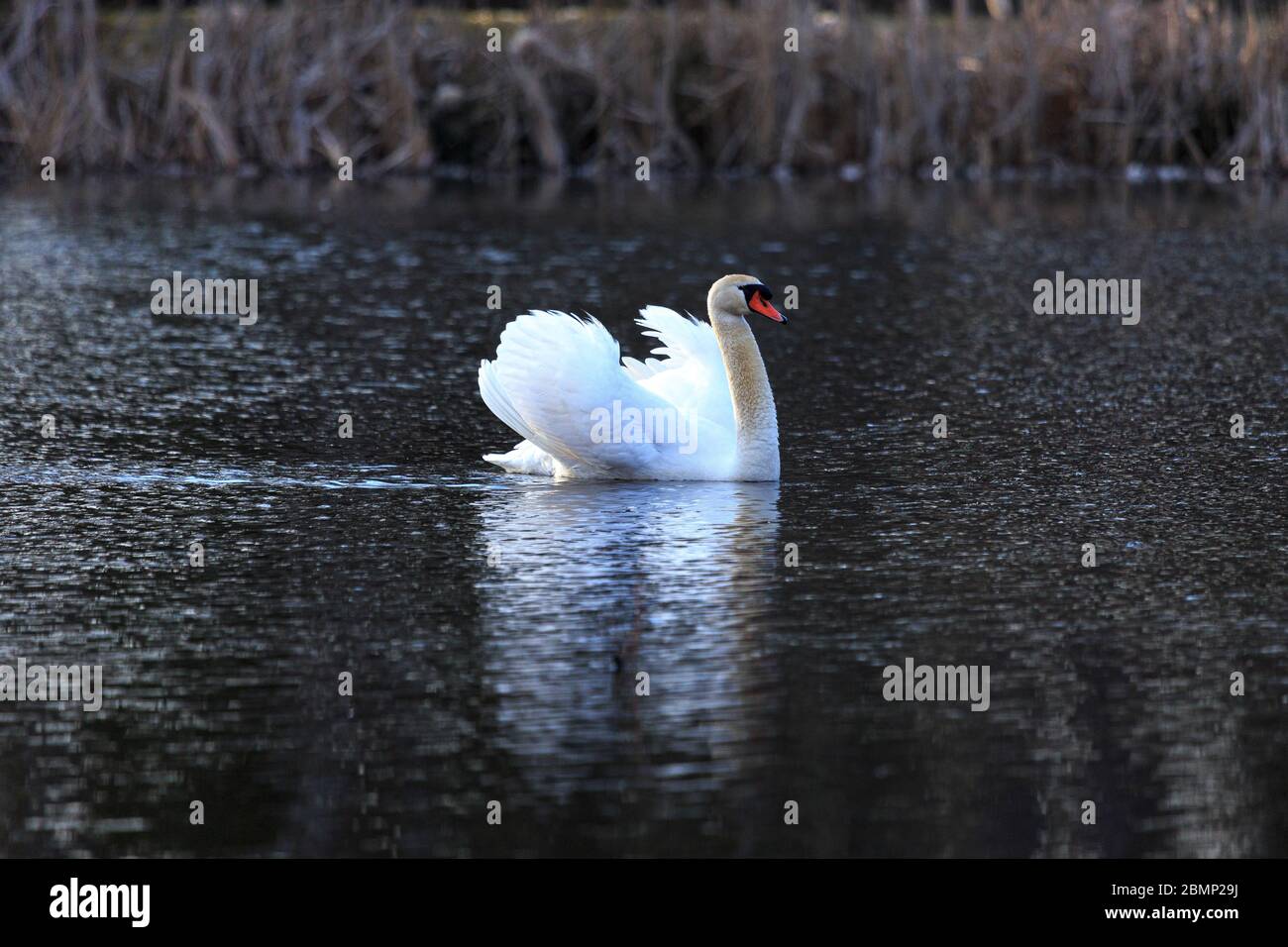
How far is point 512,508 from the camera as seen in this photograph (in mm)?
10242

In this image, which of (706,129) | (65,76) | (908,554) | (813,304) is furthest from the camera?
(706,129)

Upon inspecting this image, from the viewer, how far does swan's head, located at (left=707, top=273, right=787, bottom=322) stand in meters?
11.0

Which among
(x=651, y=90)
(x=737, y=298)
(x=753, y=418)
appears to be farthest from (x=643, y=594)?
(x=651, y=90)

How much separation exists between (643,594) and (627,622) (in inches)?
17.7

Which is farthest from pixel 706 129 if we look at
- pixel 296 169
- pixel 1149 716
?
pixel 1149 716

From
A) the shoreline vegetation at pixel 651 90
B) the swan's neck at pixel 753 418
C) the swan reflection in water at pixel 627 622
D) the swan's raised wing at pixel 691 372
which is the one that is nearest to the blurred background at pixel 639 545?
the swan reflection in water at pixel 627 622

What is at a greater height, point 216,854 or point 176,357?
point 176,357

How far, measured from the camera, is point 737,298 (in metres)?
11.0

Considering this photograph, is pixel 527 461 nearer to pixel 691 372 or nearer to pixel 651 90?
pixel 691 372

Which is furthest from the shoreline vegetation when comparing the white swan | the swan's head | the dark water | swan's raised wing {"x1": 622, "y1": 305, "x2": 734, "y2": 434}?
the white swan

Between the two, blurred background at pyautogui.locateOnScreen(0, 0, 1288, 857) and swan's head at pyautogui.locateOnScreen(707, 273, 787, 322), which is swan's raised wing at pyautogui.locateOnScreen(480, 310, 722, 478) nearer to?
blurred background at pyautogui.locateOnScreen(0, 0, 1288, 857)

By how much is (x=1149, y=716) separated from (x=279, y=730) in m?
2.84

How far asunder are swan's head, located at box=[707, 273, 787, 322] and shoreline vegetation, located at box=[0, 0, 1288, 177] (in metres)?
19.5
